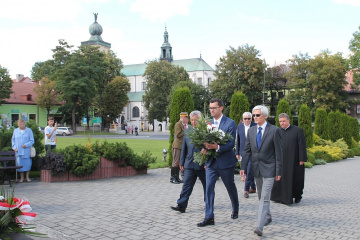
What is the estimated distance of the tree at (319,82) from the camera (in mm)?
50156

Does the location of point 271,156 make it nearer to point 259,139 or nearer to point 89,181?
point 259,139

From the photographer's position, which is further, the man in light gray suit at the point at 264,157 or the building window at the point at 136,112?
the building window at the point at 136,112

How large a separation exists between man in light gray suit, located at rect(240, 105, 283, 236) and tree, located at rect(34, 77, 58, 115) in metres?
58.4

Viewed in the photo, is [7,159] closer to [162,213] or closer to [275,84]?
[162,213]

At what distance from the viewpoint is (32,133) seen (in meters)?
11.0

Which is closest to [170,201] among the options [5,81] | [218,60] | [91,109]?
[218,60]

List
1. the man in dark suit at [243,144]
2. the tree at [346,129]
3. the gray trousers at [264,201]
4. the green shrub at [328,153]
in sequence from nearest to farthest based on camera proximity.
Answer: the gray trousers at [264,201] < the man in dark suit at [243,144] < the green shrub at [328,153] < the tree at [346,129]

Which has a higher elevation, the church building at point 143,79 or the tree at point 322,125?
the church building at point 143,79

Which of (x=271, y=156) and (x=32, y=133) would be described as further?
(x=32, y=133)

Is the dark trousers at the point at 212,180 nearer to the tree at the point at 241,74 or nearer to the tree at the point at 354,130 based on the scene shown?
the tree at the point at 354,130

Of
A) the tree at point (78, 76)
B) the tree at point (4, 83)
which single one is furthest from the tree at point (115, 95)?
the tree at point (4, 83)

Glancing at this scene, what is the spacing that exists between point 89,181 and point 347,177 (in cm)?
889

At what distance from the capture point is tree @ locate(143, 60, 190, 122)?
7150 cm

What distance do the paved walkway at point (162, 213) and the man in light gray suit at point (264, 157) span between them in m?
0.45
